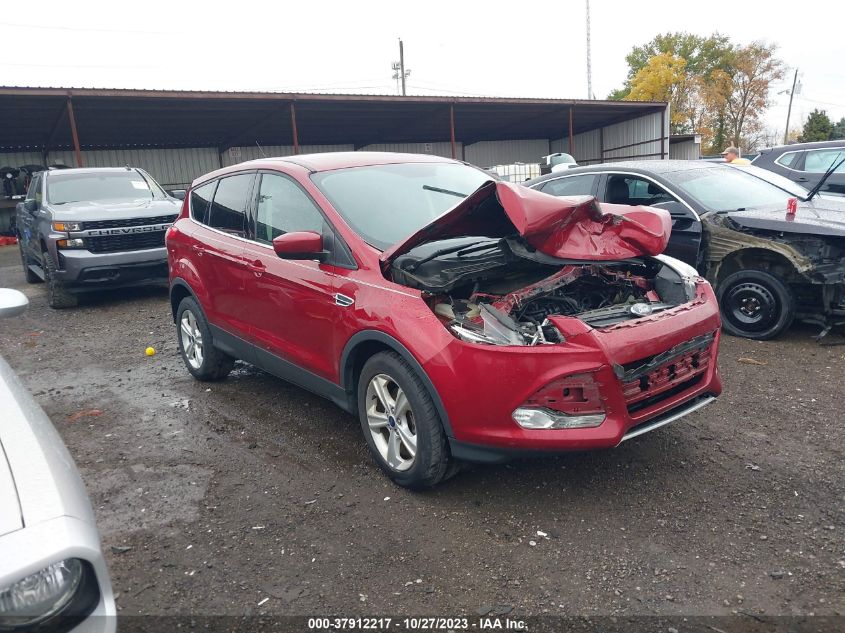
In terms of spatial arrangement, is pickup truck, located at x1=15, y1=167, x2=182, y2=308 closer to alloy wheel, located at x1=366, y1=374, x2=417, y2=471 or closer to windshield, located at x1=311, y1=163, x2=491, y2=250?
windshield, located at x1=311, y1=163, x2=491, y2=250

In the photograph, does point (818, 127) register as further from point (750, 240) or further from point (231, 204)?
point (231, 204)

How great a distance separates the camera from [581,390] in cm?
292

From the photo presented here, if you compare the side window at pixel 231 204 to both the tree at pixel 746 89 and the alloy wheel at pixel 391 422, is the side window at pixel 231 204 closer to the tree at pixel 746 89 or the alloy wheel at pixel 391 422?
the alloy wheel at pixel 391 422

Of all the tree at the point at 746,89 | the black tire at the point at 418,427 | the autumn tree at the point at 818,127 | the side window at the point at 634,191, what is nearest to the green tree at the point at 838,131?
the autumn tree at the point at 818,127

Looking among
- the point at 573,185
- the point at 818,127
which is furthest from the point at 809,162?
the point at 818,127

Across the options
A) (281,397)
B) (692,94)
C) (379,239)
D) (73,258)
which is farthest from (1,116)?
(692,94)

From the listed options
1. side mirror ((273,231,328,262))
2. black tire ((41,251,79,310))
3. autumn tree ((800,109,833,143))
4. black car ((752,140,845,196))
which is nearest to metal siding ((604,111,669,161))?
black car ((752,140,845,196))

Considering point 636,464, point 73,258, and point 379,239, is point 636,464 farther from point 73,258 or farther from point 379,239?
point 73,258

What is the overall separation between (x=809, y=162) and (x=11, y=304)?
1051cm

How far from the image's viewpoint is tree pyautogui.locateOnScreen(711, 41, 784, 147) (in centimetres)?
5162

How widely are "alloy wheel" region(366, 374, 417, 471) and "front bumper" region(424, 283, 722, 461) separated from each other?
317mm

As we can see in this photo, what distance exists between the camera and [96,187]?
31.6ft

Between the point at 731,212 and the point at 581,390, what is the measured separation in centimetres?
393

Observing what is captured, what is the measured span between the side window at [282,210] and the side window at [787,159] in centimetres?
880
